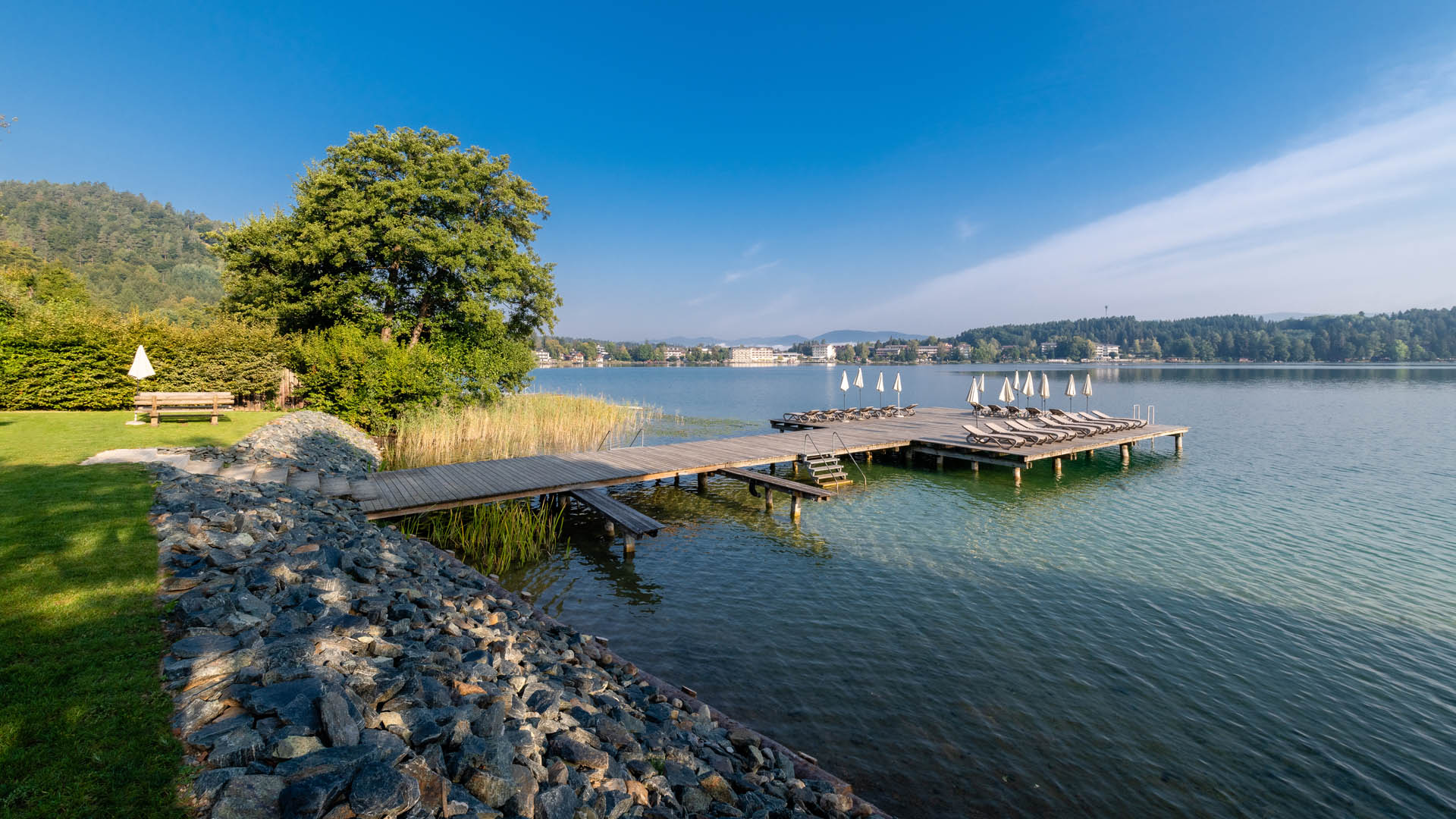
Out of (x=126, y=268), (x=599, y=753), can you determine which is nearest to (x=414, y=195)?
(x=599, y=753)

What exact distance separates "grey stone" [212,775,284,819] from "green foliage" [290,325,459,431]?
57.9 ft

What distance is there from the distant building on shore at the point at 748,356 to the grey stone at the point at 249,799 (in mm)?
160285

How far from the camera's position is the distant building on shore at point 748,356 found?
164m

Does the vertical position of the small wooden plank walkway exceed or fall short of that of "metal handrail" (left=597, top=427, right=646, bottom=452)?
it falls short

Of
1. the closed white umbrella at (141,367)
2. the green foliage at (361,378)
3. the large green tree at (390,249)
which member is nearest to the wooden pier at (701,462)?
the green foliage at (361,378)

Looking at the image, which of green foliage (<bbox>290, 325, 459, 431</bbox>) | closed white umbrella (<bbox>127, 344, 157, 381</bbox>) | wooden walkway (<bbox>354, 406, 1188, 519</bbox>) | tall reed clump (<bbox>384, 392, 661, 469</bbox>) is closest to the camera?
wooden walkway (<bbox>354, 406, 1188, 519</bbox>)

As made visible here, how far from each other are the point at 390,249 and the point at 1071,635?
22649mm

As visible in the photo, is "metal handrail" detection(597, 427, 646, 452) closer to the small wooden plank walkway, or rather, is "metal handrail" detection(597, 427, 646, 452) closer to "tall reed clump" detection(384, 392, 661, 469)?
"tall reed clump" detection(384, 392, 661, 469)

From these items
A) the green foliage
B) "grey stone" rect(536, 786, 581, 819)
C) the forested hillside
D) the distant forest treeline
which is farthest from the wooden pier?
the distant forest treeline

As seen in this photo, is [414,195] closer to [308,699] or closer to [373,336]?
[373,336]

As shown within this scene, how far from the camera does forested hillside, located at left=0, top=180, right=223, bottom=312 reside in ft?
220

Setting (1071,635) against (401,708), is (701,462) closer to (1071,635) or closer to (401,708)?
(1071,635)

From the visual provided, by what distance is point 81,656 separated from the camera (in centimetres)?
357

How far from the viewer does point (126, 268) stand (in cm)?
7062
